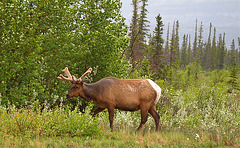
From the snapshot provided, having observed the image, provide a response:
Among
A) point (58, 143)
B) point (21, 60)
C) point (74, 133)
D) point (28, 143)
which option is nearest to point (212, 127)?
point (74, 133)

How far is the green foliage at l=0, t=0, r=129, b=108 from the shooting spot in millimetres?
10305

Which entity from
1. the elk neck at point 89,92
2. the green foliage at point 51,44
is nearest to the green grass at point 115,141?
the elk neck at point 89,92

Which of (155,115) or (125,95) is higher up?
(125,95)

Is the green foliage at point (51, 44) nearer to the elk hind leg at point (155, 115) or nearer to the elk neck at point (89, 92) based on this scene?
the elk neck at point (89, 92)

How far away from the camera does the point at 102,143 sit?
7078 mm

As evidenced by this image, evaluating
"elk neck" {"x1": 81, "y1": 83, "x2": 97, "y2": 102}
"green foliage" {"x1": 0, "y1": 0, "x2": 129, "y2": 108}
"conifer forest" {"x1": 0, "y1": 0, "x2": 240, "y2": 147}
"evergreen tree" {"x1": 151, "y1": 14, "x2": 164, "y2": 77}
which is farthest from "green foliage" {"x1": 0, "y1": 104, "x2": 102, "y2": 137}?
"evergreen tree" {"x1": 151, "y1": 14, "x2": 164, "y2": 77}

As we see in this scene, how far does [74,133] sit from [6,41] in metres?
5.32

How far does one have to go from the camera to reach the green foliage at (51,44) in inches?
406

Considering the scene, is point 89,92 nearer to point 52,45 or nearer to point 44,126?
point 44,126

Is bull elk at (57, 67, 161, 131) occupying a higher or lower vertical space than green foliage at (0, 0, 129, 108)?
lower

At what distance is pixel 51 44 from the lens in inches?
457

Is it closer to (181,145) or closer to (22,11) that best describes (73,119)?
(181,145)

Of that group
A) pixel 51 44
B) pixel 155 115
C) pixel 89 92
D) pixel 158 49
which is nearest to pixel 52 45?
pixel 51 44

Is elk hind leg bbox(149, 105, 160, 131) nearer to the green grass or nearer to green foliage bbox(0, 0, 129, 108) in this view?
the green grass
